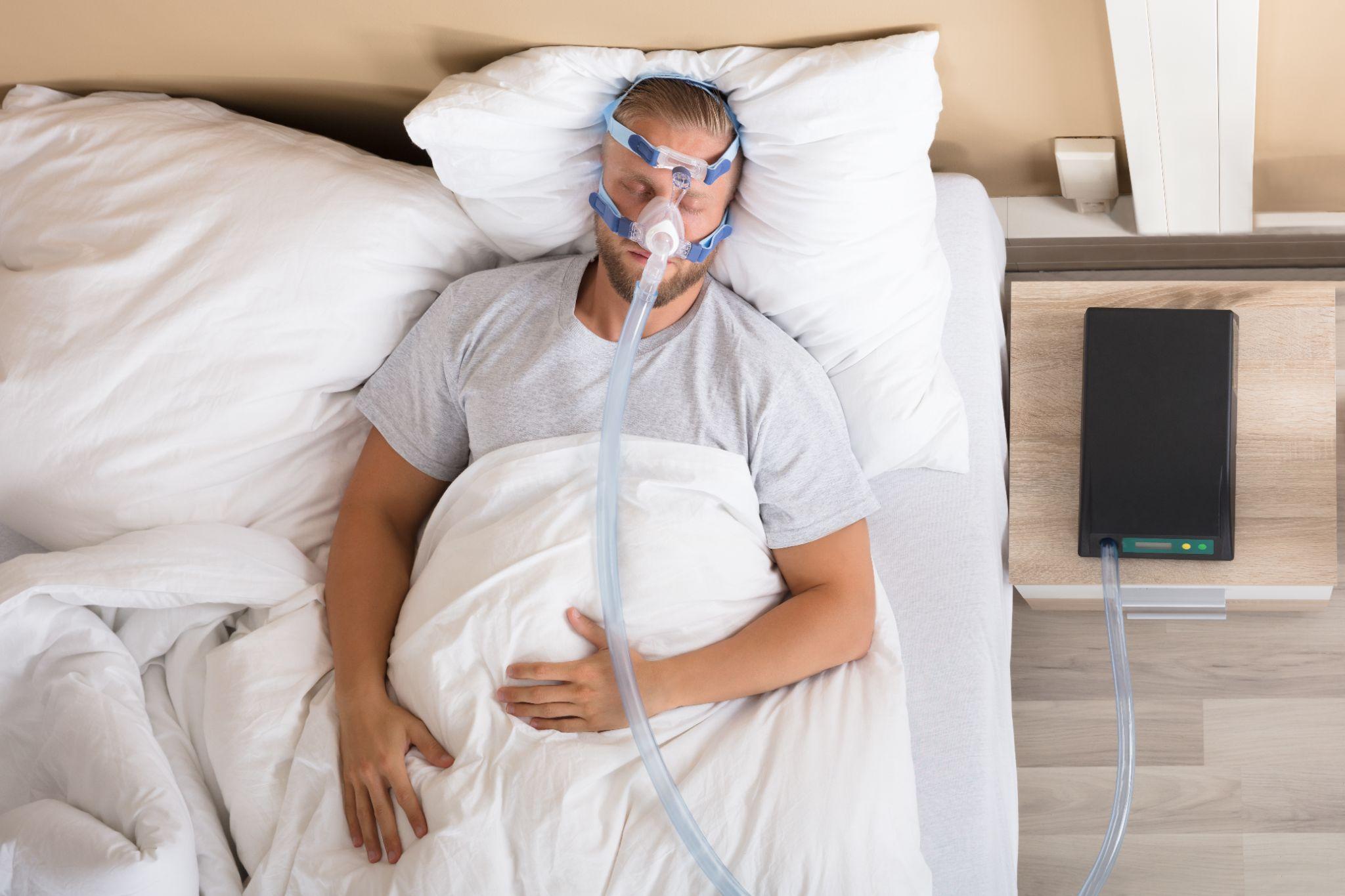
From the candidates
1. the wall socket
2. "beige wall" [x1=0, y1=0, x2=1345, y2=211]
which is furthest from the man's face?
the wall socket

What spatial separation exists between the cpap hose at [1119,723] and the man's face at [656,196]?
23.2 inches

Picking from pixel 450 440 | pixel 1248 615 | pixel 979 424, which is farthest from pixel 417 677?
pixel 1248 615

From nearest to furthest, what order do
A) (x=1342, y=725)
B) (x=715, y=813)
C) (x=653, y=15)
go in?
(x=715, y=813) < (x=653, y=15) < (x=1342, y=725)

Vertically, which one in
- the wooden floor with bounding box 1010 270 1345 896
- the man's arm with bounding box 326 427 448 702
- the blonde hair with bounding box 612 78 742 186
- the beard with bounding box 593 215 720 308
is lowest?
the wooden floor with bounding box 1010 270 1345 896

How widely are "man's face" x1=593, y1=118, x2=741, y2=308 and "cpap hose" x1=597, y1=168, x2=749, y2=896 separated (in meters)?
0.03

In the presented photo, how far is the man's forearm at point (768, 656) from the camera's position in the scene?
44.1 inches

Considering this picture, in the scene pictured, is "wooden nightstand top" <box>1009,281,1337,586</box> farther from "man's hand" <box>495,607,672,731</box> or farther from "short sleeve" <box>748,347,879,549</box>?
"man's hand" <box>495,607,672,731</box>

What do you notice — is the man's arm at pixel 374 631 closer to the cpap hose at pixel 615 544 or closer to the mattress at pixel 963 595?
the cpap hose at pixel 615 544

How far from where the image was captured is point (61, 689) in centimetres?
112

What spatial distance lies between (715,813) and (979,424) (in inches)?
23.1

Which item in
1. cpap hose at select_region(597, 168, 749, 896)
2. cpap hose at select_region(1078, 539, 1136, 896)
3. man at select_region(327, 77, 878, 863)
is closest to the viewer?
cpap hose at select_region(597, 168, 749, 896)

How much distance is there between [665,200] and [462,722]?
1.83ft

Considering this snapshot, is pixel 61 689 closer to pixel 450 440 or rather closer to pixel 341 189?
pixel 450 440

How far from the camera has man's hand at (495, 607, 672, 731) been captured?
1.10 m
